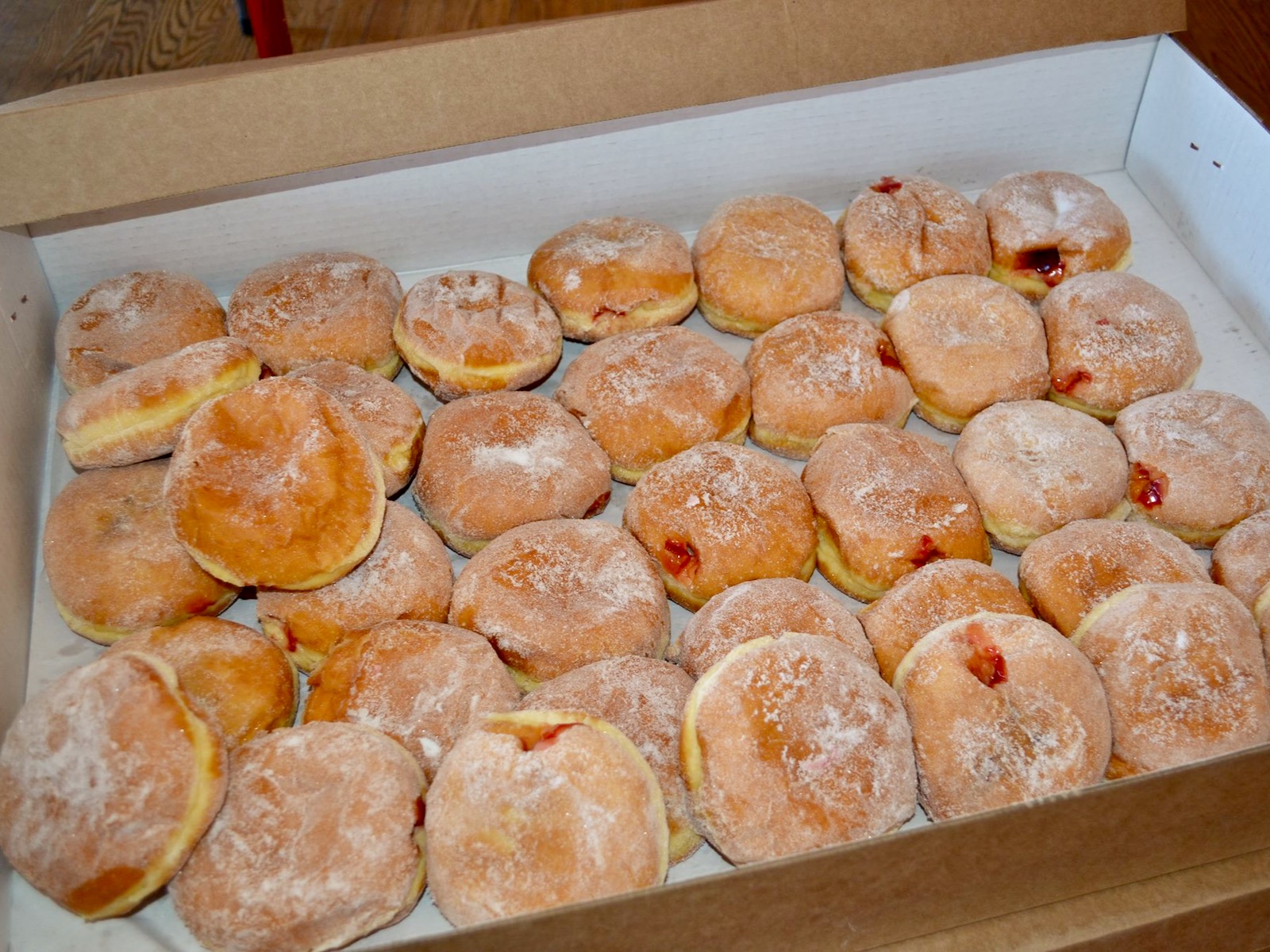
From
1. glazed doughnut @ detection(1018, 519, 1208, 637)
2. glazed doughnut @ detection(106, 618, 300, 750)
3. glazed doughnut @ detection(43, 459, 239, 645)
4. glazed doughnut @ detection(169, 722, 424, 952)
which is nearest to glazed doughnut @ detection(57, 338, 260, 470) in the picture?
glazed doughnut @ detection(43, 459, 239, 645)

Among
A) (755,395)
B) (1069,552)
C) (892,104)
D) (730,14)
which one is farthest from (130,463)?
(892,104)

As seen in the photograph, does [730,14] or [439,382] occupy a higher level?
[730,14]

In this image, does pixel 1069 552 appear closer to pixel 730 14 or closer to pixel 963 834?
pixel 963 834

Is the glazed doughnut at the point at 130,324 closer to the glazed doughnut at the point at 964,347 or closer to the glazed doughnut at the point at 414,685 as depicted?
the glazed doughnut at the point at 414,685

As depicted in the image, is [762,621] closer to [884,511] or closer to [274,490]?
[884,511]

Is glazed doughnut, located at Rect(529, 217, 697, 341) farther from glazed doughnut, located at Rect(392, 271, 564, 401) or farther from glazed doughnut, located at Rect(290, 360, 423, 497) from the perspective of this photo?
glazed doughnut, located at Rect(290, 360, 423, 497)

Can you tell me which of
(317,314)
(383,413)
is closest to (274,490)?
(383,413)
